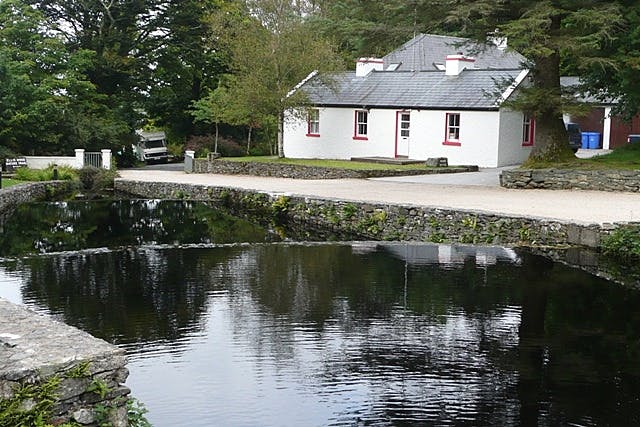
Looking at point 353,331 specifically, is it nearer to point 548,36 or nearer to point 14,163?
point 548,36

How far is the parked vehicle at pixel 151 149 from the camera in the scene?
143 ft

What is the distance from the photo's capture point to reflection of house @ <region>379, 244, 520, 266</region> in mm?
15414

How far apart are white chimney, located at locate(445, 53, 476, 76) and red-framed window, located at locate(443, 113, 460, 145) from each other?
2.35 metres

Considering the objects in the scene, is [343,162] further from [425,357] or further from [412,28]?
[425,357]

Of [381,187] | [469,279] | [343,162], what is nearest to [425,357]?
[469,279]

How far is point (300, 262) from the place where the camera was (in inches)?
608

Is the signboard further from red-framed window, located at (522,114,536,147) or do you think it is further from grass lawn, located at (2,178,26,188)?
red-framed window, located at (522,114,536,147)

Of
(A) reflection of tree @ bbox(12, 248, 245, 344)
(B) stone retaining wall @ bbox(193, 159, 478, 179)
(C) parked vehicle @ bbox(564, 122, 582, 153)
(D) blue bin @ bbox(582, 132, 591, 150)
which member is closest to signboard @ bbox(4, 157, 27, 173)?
(B) stone retaining wall @ bbox(193, 159, 478, 179)

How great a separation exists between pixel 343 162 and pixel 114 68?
15.0 metres

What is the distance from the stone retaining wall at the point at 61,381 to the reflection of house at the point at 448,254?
381 inches

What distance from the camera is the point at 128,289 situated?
12.9 metres

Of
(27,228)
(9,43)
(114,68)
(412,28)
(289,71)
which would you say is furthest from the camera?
(114,68)

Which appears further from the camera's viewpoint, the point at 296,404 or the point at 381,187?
the point at 381,187

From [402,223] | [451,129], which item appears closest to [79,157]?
[451,129]
